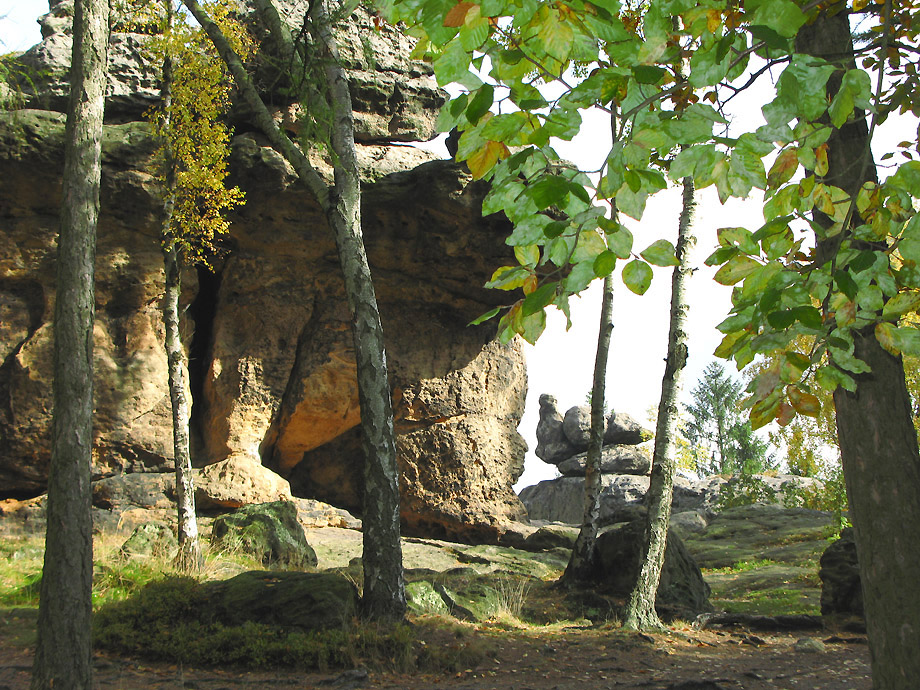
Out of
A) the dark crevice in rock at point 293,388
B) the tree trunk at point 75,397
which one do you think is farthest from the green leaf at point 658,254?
the dark crevice in rock at point 293,388

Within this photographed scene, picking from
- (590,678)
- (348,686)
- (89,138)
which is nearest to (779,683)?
(590,678)

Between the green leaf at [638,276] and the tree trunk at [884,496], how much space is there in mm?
1067

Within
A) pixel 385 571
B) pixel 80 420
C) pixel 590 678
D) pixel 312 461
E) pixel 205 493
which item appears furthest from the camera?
pixel 312 461

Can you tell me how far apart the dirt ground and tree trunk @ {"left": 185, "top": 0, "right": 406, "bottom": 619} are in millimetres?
974

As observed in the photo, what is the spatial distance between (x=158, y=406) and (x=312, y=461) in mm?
4674

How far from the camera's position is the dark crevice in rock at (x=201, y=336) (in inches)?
647

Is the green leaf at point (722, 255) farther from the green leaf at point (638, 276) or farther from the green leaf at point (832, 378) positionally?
the green leaf at point (832, 378)

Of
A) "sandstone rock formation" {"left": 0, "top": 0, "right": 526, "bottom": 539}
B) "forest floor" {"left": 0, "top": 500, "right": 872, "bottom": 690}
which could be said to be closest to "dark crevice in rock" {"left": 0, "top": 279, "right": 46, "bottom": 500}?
"sandstone rock formation" {"left": 0, "top": 0, "right": 526, "bottom": 539}

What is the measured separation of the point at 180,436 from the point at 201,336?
239 inches

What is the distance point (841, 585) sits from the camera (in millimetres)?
10234

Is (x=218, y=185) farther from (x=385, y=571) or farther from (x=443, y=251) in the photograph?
(x=385, y=571)

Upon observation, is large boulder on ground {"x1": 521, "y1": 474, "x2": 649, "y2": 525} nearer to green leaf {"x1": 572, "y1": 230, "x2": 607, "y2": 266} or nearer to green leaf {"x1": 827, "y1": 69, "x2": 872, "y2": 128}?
green leaf {"x1": 827, "y1": 69, "x2": 872, "y2": 128}

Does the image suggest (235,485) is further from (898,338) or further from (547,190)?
(547,190)

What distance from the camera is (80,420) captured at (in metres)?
5.84
